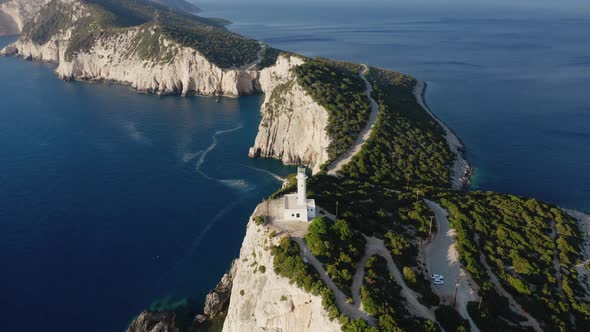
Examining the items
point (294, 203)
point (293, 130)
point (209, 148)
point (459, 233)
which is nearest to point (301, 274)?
point (294, 203)

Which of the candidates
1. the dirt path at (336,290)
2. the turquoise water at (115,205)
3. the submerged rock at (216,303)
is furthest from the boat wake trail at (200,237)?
the dirt path at (336,290)

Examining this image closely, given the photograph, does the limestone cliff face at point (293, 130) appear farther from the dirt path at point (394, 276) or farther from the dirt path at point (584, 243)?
the dirt path at point (584, 243)

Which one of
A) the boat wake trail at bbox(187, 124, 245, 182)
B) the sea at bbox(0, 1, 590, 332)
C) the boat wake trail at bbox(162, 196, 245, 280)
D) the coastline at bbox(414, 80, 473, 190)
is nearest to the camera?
the sea at bbox(0, 1, 590, 332)

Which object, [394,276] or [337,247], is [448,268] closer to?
[394,276]

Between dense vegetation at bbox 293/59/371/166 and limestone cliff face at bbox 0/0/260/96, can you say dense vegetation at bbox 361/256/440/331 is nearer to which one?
dense vegetation at bbox 293/59/371/166

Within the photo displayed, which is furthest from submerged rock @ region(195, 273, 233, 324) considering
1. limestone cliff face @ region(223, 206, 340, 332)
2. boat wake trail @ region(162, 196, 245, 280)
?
boat wake trail @ region(162, 196, 245, 280)

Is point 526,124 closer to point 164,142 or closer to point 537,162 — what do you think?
point 537,162

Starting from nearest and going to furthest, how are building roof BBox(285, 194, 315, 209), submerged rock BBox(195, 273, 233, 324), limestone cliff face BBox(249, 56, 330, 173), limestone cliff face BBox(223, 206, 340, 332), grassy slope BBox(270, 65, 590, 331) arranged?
limestone cliff face BBox(223, 206, 340, 332) < grassy slope BBox(270, 65, 590, 331) < building roof BBox(285, 194, 315, 209) < submerged rock BBox(195, 273, 233, 324) < limestone cliff face BBox(249, 56, 330, 173)
